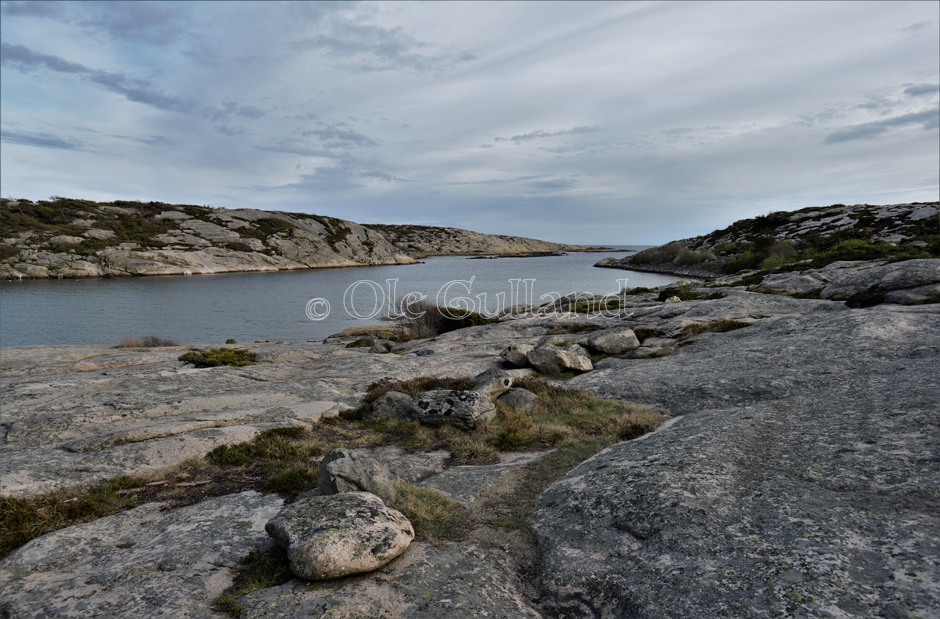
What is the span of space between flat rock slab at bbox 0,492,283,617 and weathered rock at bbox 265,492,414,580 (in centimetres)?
96

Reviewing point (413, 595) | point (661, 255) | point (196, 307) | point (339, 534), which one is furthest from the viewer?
point (661, 255)

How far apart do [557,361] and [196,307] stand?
5251 centimetres

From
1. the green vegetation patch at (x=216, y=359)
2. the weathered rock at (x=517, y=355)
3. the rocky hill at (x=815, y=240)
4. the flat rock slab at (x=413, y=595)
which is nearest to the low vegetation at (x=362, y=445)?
the flat rock slab at (x=413, y=595)

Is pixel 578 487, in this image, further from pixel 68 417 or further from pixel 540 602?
pixel 68 417

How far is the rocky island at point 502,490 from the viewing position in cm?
540

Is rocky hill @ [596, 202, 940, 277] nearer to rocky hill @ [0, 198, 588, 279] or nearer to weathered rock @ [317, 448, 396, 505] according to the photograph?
weathered rock @ [317, 448, 396, 505]

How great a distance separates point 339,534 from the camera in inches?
241

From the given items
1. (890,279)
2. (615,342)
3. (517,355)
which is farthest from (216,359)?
(890,279)

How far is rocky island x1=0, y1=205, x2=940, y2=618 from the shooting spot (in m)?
5.40

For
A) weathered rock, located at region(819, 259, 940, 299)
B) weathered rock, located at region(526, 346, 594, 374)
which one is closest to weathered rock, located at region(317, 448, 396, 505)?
weathered rock, located at region(526, 346, 594, 374)

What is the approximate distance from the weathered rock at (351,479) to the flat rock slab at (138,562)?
115 cm

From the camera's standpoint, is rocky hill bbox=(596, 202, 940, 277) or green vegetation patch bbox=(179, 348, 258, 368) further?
rocky hill bbox=(596, 202, 940, 277)

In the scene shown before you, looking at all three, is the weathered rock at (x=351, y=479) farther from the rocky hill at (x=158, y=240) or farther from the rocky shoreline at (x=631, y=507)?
the rocky hill at (x=158, y=240)

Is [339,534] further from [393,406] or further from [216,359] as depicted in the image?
[216,359]
